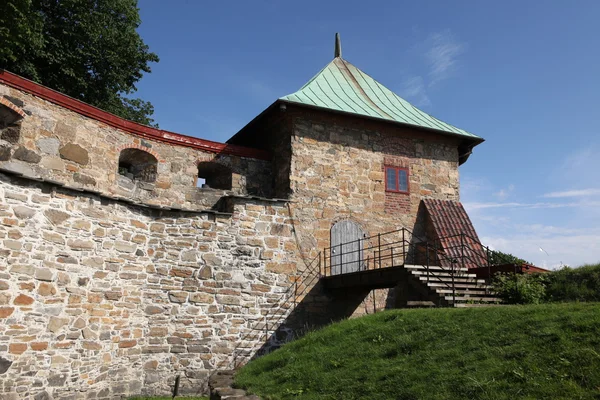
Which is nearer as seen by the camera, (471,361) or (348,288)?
(471,361)

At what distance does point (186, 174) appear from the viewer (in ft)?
41.9

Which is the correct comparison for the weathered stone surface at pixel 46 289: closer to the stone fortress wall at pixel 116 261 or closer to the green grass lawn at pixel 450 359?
the stone fortress wall at pixel 116 261

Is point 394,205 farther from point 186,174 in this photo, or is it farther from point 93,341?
point 93,341

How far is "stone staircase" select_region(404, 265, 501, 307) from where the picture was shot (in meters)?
9.72

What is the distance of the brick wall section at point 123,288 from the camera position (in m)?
8.30

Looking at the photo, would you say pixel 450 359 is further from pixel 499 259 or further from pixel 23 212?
pixel 499 259

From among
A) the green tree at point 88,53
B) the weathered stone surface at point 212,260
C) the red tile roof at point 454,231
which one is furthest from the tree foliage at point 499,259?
the green tree at point 88,53

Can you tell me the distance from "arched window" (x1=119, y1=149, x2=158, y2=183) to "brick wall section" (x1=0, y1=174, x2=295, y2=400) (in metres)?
1.75

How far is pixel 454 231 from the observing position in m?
14.2

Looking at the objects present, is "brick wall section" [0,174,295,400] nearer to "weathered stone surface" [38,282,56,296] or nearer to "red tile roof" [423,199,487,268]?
"weathered stone surface" [38,282,56,296]

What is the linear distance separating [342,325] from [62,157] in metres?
6.74

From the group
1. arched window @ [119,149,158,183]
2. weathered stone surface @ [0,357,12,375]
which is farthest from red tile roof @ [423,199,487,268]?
weathered stone surface @ [0,357,12,375]

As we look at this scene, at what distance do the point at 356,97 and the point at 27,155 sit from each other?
9.13m

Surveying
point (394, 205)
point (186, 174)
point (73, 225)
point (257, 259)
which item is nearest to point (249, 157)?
point (186, 174)
